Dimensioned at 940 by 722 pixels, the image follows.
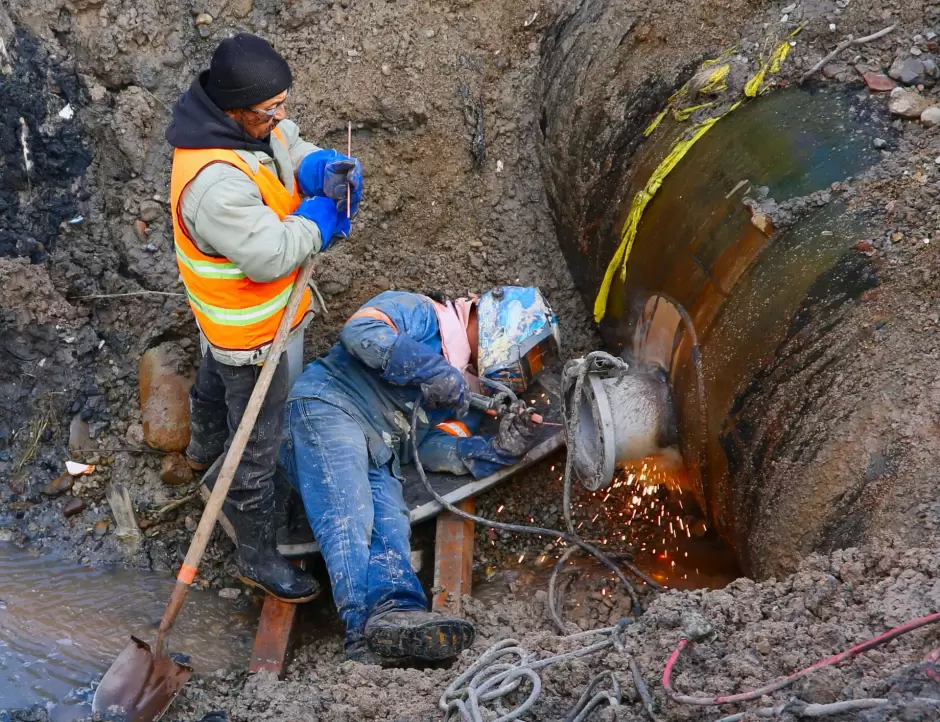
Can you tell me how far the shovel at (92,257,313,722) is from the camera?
3.18m

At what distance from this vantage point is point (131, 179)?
452cm

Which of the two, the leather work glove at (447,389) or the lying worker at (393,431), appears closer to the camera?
the lying worker at (393,431)

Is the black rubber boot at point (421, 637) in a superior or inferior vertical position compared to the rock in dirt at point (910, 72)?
inferior

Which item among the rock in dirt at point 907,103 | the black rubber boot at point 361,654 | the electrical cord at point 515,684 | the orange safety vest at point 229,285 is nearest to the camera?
the electrical cord at point 515,684

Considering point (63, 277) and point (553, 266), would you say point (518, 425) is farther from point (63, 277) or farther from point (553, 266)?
point (63, 277)

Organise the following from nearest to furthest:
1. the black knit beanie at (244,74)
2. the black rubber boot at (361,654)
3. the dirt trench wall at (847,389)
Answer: the dirt trench wall at (847,389)
the black knit beanie at (244,74)
the black rubber boot at (361,654)

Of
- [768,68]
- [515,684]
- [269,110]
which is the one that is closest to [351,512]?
[515,684]

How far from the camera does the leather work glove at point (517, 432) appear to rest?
4215mm

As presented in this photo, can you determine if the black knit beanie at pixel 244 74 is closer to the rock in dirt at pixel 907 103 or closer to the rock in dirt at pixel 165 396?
the rock in dirt at pixel 165 396

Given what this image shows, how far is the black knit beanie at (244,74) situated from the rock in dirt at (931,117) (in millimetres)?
2141

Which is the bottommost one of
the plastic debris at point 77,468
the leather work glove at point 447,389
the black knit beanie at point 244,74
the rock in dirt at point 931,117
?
the plastic debris at point 77,468

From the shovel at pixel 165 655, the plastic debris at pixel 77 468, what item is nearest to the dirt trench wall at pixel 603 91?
the shovel at pixel 165 655

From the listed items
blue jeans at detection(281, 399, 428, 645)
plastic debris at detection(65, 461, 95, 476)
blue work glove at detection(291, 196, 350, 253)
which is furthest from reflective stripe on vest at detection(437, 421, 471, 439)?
plastic debris at detection(65, 461, 95, 476)

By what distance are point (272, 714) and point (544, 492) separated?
1.77 metres
